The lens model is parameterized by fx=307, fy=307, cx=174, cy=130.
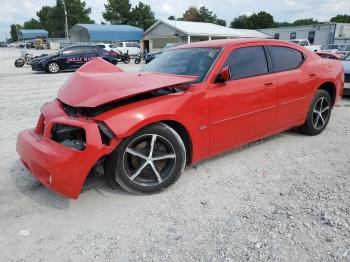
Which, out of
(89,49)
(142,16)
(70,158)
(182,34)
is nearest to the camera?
(70,158)

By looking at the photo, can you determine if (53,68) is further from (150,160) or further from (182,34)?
(182,34)

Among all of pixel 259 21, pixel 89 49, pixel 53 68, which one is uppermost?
pixel 259 21

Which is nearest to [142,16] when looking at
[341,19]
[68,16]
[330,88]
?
[68,16]

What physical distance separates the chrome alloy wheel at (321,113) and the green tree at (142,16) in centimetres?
7277

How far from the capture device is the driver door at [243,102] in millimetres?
3549

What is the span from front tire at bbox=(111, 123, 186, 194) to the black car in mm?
15476

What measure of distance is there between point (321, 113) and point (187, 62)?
8.59 ft

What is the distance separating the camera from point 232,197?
126 inches

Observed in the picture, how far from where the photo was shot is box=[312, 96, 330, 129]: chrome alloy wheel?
16.4 feet

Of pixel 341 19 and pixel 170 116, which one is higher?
pixel 341 19

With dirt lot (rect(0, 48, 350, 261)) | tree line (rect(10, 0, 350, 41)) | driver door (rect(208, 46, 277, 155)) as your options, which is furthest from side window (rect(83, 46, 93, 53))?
tree line (rect(10, 0, 350, 41))

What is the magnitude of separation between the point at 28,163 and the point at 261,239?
2.33m

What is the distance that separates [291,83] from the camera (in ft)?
14.3

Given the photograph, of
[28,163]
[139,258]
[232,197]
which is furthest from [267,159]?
[28,163]
